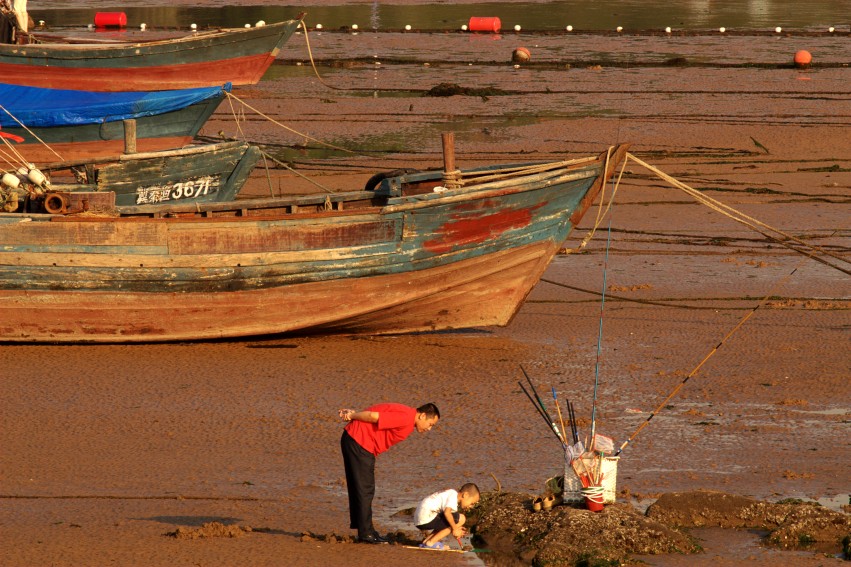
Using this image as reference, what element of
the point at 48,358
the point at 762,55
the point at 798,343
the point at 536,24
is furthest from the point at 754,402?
the point at 536,24

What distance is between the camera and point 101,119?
1917cm

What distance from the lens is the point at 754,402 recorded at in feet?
33.3

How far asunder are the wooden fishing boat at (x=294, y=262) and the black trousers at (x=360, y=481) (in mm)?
4385

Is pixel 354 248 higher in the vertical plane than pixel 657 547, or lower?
higher

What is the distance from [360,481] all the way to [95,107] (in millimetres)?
13139

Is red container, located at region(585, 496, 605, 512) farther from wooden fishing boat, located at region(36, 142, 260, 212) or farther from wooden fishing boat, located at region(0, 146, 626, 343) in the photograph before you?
wooden fishing boat, located at region(36, 142, 260, 212)

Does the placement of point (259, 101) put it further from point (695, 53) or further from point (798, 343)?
point (798, 343)

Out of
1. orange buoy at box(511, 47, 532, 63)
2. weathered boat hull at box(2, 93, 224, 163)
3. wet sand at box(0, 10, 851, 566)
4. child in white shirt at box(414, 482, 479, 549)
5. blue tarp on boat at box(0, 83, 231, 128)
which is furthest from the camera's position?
orange buoy at box(511, 47, 532, 63)

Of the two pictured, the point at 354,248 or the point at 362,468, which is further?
the point at 354,248

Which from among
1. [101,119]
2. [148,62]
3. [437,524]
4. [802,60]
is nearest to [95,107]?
[101,119]

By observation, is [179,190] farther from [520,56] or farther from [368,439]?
[520,56]

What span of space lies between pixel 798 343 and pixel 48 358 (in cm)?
654

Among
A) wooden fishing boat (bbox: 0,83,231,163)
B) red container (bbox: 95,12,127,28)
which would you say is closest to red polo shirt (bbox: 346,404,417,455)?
wooden fishing boat (bbox: 0,83,231,163)

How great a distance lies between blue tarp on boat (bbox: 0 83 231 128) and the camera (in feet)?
62.6
